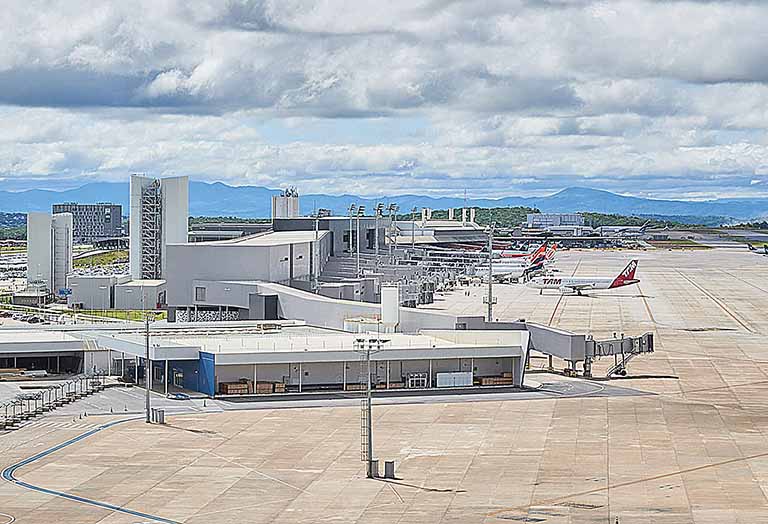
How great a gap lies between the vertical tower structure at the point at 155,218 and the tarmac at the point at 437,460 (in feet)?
256

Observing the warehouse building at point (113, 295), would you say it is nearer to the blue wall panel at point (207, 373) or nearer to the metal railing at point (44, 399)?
the metal railing at point (44, 399)

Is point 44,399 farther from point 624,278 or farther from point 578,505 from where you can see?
point 624,278

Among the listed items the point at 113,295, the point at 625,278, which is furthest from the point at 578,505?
the point at 625,278

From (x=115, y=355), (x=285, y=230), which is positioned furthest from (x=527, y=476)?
(x=285, y=230)

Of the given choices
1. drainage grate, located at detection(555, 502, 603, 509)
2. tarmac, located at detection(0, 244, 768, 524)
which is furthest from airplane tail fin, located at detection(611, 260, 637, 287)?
drainage grate, located at detection(555, 502, 603, 509)

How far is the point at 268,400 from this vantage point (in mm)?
73688

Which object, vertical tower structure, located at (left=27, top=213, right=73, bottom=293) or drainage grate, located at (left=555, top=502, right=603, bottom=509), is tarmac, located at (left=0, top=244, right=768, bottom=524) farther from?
vertical tower structure, located at (left=27, top=213, right=73, bottom=293)

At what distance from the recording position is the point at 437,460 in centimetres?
5606

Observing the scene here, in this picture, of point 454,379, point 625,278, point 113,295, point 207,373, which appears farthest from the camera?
point 625,278

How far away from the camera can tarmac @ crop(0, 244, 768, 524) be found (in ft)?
151

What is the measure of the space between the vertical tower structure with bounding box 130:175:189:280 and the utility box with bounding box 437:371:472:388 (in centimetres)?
7731

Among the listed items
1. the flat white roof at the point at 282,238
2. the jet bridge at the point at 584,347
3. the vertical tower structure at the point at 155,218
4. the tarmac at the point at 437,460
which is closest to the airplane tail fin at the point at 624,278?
the flat white roof at the point at 282,238

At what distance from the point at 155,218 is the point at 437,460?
10155 cm

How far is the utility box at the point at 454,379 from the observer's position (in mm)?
79000
